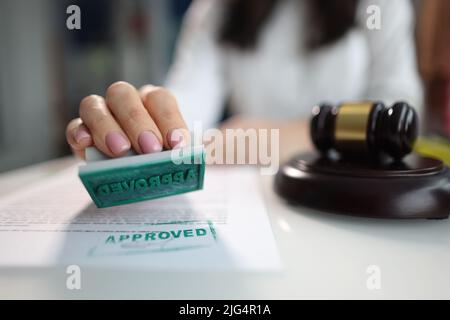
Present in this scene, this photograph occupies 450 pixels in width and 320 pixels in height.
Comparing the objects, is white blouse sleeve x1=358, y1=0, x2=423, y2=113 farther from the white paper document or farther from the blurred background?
the blurred background

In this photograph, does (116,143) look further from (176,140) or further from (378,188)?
(378,188)

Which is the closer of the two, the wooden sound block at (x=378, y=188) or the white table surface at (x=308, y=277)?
the white table surface at (x=308, y=277)

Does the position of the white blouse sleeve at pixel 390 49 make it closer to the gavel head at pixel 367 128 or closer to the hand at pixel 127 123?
the gavel head at pixel 367 128

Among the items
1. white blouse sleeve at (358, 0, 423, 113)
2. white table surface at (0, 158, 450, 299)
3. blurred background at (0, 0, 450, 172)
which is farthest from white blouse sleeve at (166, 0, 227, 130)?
white table surface at (0, 158, 450, 299)

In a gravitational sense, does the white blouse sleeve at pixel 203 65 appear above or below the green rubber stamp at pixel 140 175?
above

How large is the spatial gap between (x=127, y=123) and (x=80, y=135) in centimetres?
5

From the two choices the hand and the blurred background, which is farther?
the blurred background

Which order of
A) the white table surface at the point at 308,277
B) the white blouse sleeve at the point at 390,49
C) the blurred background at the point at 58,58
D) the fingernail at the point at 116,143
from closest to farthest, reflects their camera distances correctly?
the white table surface at the point at 308,277, the fingernail at the point at 116,143, the white blouse sleeve at the point at 390,49, the blurred background at the point at 58,58

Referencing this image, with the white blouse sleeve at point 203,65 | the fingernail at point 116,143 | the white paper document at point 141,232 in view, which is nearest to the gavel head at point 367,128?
the white paper document at point 141,232

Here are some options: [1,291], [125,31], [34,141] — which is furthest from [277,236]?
[125,31]

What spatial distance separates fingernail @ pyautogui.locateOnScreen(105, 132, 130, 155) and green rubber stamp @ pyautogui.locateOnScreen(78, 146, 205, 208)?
0.04 feet

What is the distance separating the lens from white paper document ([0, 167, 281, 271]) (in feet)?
1.00

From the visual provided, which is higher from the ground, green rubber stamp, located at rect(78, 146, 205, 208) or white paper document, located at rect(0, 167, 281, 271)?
green rubber stamp, located at rect(78, 146, 205, 208)

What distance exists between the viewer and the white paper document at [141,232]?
0.31 m
